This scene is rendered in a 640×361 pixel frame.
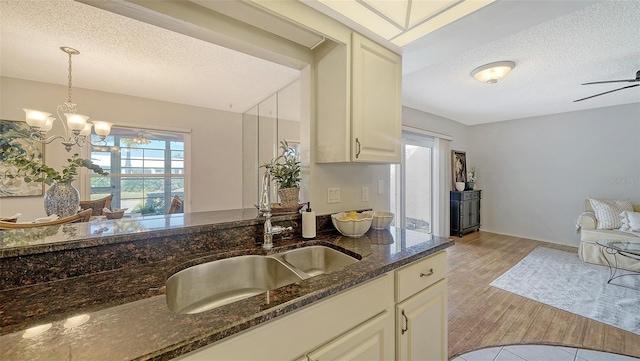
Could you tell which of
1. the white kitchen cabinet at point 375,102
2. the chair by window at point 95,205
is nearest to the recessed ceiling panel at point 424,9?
the white kitchen cabinet at point 375,102

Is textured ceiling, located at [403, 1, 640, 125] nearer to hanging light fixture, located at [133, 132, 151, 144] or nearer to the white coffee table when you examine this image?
the white coffee table

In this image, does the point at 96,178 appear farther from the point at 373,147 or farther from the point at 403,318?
the point at 403,318

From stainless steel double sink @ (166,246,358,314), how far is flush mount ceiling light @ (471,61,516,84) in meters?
2.55

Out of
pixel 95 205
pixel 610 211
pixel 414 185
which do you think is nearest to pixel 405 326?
pixel 414 185

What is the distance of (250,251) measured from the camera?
3.98 feet

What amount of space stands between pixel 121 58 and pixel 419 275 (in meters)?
3.30

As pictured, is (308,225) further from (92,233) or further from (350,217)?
(92,233)

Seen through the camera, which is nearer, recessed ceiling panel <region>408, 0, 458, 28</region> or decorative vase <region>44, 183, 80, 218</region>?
recessed ceiling panel <region>408, 0, 458, 28</region>

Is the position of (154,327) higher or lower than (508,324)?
higher

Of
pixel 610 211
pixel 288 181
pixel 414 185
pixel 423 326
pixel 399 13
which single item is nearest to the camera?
pixel 423 326

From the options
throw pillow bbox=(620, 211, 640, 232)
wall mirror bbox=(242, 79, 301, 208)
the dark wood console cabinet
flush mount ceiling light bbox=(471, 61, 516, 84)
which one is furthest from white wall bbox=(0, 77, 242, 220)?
throw pillow bbox=(620, 211, 640, 232)

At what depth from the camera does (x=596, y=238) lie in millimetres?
3369

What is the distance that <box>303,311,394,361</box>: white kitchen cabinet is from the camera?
83 cm

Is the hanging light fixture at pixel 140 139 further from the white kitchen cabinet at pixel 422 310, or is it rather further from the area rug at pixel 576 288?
the area rug at pixel 576 288
